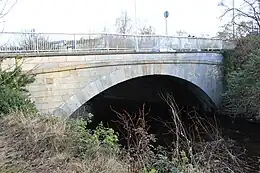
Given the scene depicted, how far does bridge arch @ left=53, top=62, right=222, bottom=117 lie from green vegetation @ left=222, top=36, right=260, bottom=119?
2.50 ft

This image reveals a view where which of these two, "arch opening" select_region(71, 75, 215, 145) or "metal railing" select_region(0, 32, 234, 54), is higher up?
"metal railing" select_region(0, 32, 234, 54)

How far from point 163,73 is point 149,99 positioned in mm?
7261

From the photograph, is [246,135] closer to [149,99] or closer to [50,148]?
[149,99]

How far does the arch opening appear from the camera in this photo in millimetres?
18938

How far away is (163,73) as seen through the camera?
16172 mm

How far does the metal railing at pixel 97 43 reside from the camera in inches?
431

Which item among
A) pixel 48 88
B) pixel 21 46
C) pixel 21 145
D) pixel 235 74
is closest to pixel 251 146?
pixel 235 74

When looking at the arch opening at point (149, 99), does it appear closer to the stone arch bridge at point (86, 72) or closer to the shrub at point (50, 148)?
the stone arch bridge at point (86, 72)

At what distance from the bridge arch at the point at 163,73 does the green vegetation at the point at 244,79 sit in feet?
2.50

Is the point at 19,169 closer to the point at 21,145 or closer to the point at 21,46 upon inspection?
the point at 21,145

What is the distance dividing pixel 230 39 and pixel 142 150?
15290 millimetres

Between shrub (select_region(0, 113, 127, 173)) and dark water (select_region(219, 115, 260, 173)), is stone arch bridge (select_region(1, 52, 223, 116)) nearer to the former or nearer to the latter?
dark water (select_region(219, 115, 260, 173))

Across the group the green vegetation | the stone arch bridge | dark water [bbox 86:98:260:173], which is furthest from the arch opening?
the green vegetation

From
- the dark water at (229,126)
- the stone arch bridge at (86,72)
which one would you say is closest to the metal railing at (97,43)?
the stone arch bridge at (86,72)
